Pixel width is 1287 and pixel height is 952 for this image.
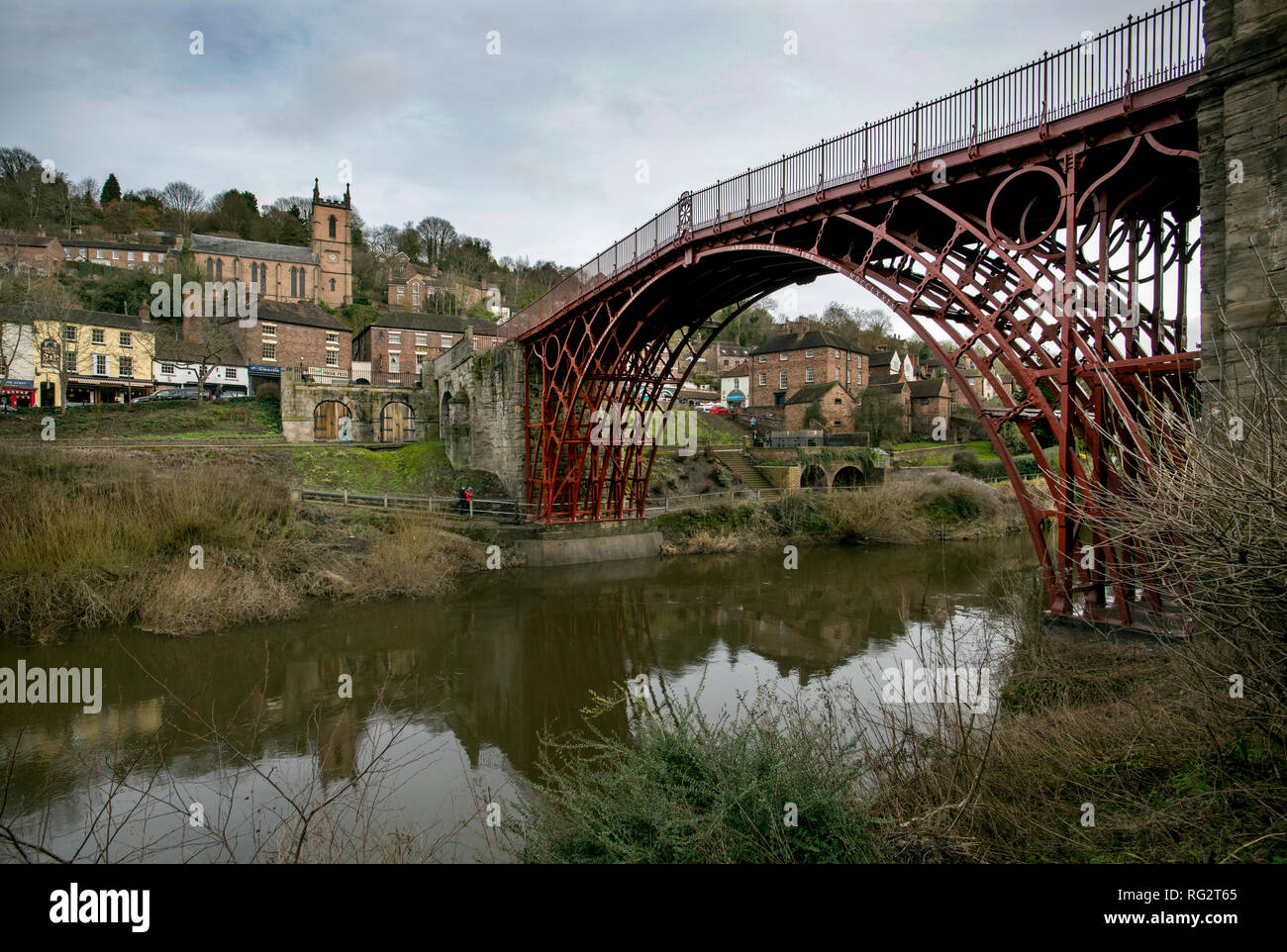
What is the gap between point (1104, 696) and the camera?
20.2ft

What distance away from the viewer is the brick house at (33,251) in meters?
44.4

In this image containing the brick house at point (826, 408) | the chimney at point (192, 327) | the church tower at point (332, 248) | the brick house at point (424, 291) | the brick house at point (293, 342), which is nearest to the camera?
the brick house at point (826, 408)

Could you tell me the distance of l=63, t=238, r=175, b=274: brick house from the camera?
5409 centimetres

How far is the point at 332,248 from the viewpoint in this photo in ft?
177

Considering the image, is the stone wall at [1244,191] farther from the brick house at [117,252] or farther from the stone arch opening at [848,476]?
the brick house at [117,252]

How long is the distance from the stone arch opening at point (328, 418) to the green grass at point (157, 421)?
1.55 meters

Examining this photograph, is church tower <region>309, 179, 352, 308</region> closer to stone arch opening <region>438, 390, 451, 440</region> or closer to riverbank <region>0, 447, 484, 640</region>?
stone arch opening <region>438, 390, 451, 440</region>

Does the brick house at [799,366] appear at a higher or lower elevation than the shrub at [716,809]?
higher

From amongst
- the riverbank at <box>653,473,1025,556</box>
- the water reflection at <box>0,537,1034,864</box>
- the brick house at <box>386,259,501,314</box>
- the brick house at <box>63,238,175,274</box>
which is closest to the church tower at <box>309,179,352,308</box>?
the brick house at <box>386,259,501,314</box>

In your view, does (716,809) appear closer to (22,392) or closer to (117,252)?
(22,392)

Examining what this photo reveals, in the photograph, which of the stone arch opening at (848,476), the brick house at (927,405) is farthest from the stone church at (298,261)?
the brick house at (927,405)
